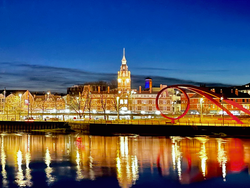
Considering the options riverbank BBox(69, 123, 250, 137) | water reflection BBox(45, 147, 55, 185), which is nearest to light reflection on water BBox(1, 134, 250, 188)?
water reflection BBox(45, 147, 55, 185)

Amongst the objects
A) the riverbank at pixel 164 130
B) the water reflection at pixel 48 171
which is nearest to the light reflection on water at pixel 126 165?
the water reflection at pixel 48 171

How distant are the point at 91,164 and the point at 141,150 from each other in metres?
11.7

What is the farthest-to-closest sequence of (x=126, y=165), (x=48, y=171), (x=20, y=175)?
(x=126, y=165) < (x=48, y=171) < (x=20, y=175)

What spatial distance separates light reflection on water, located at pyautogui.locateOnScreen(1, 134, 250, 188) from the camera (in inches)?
1136

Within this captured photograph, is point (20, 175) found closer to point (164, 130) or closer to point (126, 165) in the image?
point (126, 165)

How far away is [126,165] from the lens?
A: 1384 inches

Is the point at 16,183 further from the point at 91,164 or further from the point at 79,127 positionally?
the point at 79,127

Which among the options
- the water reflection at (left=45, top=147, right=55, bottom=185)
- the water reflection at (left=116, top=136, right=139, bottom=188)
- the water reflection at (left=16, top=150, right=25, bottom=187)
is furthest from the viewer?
the water reflection at (left=45, top=147, right=55, bottom=185)

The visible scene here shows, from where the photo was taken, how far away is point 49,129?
270 ft

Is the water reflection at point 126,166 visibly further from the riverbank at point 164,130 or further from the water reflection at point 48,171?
the riverbank at point 164,130

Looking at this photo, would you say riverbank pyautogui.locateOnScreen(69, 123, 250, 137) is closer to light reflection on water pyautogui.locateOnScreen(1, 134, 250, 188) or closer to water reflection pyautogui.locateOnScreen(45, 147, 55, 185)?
light reflection on water pyautogui.locateOnScreen(1, 134, 250, 188)

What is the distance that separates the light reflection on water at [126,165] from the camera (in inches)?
1136

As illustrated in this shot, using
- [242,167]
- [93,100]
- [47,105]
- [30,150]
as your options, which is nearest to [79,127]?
[30,150]

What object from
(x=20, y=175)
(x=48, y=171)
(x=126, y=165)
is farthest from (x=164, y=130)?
(x=20, y=175)
